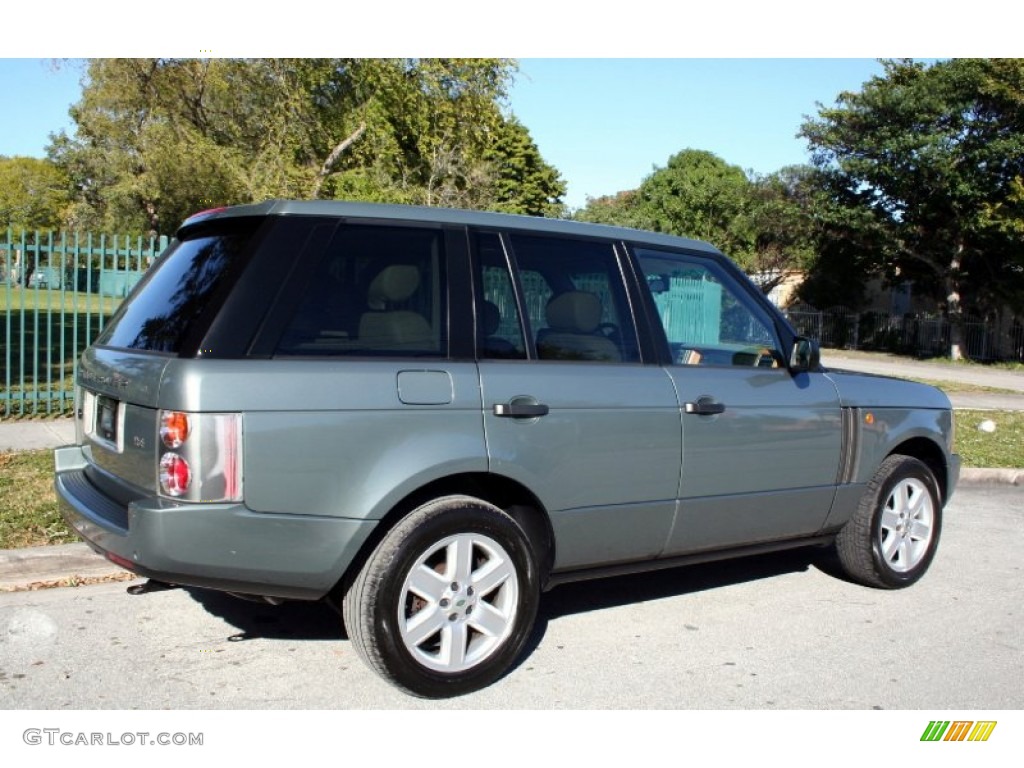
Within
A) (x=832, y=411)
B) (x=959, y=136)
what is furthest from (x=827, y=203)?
(x=832, y=411)

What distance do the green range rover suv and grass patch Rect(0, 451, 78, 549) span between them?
1.44 meters

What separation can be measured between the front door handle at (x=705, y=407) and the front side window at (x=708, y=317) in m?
0.24

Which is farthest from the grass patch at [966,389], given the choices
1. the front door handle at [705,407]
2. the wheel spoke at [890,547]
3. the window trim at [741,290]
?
the front door handle at [705,407]

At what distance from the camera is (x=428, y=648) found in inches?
150

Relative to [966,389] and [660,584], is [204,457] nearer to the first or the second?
[660,584]

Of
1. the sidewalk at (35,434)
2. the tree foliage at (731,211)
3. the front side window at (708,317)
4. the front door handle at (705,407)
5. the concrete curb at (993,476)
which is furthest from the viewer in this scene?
the tree foliage at (731,211)

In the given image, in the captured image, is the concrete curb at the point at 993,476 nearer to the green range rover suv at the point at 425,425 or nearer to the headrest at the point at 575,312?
the green range rover suv at the point at 425,425

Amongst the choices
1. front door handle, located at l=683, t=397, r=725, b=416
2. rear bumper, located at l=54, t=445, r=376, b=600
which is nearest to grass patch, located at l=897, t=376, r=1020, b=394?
front door handle, located at l=683, t=397, r=725, b=416

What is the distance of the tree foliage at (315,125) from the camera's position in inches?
620

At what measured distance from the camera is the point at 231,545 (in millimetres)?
3330

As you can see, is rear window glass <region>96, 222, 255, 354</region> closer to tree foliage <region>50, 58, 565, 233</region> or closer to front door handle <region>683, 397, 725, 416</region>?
front door handle <region>683, 397, 725, 416</region>

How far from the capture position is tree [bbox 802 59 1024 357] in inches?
1038

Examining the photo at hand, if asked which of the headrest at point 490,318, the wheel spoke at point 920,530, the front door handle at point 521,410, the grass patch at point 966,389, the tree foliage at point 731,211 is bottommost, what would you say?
the wheel spoke at point 920,530

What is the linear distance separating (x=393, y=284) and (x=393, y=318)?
14 centimetres
